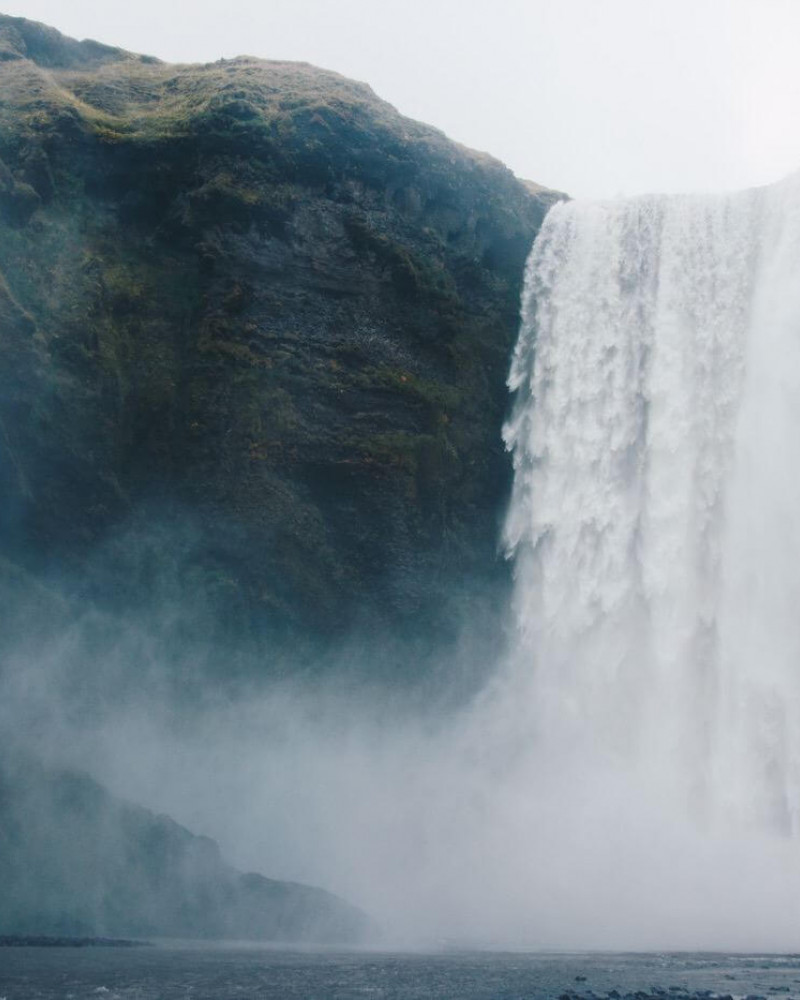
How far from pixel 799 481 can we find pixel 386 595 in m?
12.3

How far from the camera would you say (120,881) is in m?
25.9

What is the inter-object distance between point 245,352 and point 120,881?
574 inches

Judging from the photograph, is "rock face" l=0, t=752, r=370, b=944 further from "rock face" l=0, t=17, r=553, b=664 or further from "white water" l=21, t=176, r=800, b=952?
"rock face" l=0, t=17, r=553, b=664

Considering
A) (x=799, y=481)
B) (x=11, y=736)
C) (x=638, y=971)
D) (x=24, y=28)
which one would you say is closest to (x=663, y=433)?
(x=799, y=481)

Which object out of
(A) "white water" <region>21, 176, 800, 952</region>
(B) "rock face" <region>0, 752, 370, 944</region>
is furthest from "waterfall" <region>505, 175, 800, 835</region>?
(B) "rock face" <region>0, 752, 370, 944</region>

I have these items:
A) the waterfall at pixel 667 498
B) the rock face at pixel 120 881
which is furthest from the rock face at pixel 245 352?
the rock face at pixel 120 881

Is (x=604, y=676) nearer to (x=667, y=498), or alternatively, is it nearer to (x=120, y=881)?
(x=667, y=498)

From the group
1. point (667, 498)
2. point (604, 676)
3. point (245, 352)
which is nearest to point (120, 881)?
point (604, 676)

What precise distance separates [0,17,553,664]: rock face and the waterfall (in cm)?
310

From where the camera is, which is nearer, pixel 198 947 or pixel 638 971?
pixel 638 971

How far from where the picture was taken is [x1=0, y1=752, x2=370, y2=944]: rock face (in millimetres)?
24875

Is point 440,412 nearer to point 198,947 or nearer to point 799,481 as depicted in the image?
point 799,481

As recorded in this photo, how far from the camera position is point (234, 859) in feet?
98.4

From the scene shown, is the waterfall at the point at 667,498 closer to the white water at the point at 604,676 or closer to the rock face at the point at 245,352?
the white water at the point at 604,676
